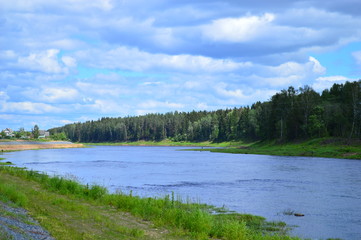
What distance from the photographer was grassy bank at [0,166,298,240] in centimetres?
1852

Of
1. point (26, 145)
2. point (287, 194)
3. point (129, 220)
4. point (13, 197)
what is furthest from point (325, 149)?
point (26, 145)

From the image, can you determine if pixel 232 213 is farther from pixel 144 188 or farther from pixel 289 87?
pixel 289 87

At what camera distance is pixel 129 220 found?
73.0 ft

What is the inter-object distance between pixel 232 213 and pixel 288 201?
329 inches

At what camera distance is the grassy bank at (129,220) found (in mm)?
18516

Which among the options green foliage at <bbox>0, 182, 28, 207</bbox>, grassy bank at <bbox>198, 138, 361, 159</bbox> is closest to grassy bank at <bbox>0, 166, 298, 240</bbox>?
green foliage at <bbox>0, 182, 28, 207</bbox>

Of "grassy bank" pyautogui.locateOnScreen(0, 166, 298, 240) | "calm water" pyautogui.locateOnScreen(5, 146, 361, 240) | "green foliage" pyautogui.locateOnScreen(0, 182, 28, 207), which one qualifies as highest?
"green foliage" pyautogui.locateOnScreen(0, 182, 28, 207)

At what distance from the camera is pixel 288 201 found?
33.2 meters

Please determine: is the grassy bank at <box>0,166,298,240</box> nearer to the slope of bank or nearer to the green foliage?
the green foliage

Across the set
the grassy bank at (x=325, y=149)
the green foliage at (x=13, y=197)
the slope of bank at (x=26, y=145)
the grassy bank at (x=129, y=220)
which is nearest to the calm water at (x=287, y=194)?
the grassy bank at (x=129, y=220)

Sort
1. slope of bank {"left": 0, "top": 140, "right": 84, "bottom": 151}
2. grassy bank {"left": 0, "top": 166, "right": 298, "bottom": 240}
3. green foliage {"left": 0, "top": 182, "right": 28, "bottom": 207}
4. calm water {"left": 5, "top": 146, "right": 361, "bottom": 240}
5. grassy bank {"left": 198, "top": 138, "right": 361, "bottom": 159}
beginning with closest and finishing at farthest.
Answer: grassy bank {"left": 0, "top": 166, "right": 298, "bottom": 240}
green foliage {"left": 0, "top": 182, "right": 28, "bottom": 207}
calm water {"left": 5, "top": 146, "right": 361, "bottom": 240}
grassy bank {"left": 198, "top": 138, "right": 361, "bottom": 159}
slope of bank {"left": 0, "top": 140, "right": 84, "bottom": 151}

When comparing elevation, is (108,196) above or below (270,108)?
below

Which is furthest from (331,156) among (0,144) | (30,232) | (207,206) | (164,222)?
(0,144)

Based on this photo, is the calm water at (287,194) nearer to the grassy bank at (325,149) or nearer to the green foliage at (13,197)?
the green foliage at (13,197)
